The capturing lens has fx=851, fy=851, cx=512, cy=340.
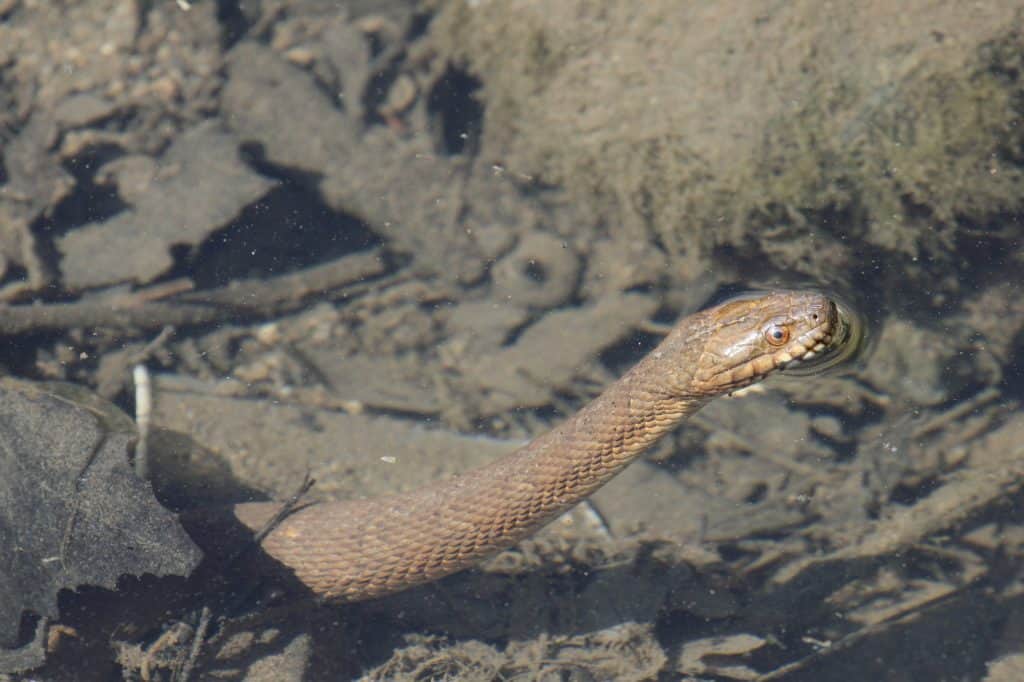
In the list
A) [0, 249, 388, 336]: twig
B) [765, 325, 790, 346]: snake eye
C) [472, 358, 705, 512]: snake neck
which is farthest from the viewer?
[0, 249, 388, 336]: twig

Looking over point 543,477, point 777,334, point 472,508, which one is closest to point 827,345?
point 777,334

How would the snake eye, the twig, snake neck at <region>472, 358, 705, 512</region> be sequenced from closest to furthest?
the snake eye → snake neck at <region>472, 358, 705, 512</region> → the twig

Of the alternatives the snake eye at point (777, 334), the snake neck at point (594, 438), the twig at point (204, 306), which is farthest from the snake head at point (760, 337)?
the twig at point (204, 306)

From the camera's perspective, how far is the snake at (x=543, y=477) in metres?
3.38

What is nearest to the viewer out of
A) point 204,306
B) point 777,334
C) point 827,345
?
point 777,334

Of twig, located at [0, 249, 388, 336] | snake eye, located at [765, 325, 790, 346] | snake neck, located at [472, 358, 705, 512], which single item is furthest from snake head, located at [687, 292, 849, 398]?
twig, located at [0, 249, 388, 336]

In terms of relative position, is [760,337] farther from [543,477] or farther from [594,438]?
[543,477]

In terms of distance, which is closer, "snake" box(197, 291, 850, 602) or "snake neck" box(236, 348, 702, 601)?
"snake" box(197, 291, 850, 602)

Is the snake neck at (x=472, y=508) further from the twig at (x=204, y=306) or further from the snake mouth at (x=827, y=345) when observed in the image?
the twig at (x=204, y=306)

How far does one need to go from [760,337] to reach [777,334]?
7 cm

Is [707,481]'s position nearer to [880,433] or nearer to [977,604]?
[880,433]

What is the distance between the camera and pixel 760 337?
3352 millimetres

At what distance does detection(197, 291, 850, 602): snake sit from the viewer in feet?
11.1

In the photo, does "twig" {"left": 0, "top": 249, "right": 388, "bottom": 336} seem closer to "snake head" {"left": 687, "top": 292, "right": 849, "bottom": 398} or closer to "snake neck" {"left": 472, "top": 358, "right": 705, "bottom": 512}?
"snake neck" {"left": 472, "top": 358, "right": 705, "bottom": 512}
